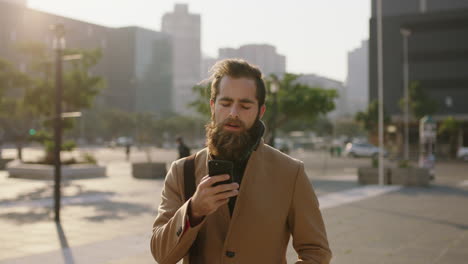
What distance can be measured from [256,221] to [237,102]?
529 millimetres

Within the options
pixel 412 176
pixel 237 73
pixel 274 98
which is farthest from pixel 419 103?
pixel 237 73

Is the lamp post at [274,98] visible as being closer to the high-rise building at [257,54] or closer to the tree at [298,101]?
the tree at [298,101]

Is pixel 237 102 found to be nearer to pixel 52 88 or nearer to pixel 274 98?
pixel 274 98

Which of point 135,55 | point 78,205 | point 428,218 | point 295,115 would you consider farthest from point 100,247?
point 135,55

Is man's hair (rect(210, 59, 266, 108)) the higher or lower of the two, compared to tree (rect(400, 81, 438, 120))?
lower

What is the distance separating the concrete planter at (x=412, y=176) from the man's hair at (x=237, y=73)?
703 inches

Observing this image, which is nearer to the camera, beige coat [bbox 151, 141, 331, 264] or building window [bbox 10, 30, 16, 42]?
beige coat [bbox 151, 141, 331, 264]

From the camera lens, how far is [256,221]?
7.48 feet

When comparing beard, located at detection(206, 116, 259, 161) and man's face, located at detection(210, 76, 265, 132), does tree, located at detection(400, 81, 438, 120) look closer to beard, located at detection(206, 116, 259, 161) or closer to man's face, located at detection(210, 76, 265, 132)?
man's face, located at detection(210, 76, 265, 132)

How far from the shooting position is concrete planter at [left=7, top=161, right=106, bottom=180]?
2145 cm

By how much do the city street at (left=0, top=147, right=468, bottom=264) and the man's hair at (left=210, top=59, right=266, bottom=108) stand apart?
501cm

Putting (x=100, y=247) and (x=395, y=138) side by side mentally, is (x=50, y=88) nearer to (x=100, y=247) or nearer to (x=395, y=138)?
(x=100, y=247)

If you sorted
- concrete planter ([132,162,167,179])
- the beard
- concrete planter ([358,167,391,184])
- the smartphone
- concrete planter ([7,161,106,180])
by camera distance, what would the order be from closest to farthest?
the smartphone → the beard → concrete planter ([358,167,391,184]) → concrete planter ([7,161,106,180]) → concrete planter ([132,162,167,179])

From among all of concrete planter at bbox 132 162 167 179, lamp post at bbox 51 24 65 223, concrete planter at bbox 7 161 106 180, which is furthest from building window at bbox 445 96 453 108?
lamp post at bbox 51 24 65 223
